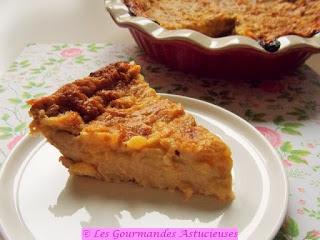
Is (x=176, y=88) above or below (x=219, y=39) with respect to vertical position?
below

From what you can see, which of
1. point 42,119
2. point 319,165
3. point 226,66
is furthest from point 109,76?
point 319,165

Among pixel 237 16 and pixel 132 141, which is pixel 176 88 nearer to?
pixel 237 16

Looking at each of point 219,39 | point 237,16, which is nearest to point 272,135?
point 219,39

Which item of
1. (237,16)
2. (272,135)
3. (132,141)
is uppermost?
(132,141)

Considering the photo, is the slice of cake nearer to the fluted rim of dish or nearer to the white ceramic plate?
the white ceramic plate

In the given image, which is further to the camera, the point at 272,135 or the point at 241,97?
the point at 241,97

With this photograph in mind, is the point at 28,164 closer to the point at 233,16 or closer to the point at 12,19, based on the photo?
the point at 233,16

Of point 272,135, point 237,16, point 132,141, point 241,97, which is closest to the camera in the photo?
point 132,141

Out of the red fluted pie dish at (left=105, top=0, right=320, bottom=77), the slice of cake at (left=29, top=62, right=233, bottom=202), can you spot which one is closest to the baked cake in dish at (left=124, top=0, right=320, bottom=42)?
the red fluted pie dish at (left=105, top=0, right=320, bottom=77)
